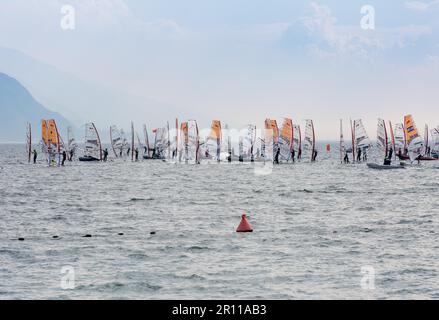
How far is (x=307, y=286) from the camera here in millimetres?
18797

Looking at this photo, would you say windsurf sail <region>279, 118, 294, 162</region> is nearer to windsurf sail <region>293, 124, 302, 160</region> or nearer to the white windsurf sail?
windsurf sail <region>293, 124, 302, 160</region>

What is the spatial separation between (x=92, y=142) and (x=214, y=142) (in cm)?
2073

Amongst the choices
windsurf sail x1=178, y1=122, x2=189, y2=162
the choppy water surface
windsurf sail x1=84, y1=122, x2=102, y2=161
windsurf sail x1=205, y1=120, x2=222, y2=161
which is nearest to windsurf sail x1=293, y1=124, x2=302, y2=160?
windsurf sail x1=205, y1=120, x2=222, y2=161

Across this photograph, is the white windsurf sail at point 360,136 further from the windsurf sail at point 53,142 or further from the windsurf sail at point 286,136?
the windsurf sail at point 53,142

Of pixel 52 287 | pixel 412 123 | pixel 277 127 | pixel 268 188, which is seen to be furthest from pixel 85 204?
pixel 277 127

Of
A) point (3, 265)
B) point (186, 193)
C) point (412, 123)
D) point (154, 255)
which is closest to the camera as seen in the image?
point (3, 265)

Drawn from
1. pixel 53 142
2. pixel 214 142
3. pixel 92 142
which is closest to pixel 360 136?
pixel 214 142

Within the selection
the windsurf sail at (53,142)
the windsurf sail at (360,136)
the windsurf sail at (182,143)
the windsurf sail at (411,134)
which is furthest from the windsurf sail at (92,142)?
the windsurf sail at (411,134)

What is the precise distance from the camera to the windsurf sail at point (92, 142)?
4016 inches

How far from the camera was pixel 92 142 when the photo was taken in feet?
357

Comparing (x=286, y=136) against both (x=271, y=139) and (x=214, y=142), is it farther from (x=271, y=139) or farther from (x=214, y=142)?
(x=214, y=142)

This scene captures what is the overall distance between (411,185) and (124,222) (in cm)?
3515

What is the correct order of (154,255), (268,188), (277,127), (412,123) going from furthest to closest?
(277,127) → (412,123) → (268,188) → (154,255)
